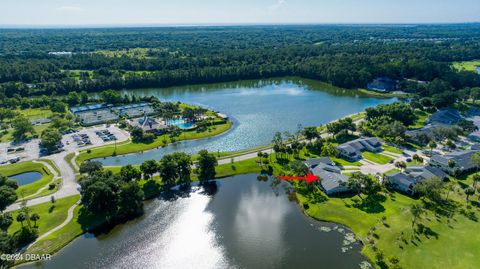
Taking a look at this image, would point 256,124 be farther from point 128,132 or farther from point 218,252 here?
point 218,252

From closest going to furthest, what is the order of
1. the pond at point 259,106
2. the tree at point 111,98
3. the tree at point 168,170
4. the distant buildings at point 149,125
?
the tree at point 168,170, the pond at point 259,106, the distant buildings at point 149,125, the tree at point 111,98

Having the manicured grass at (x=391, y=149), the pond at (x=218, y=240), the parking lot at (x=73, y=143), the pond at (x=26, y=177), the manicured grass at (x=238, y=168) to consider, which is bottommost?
the pond at (x=218, y=240)

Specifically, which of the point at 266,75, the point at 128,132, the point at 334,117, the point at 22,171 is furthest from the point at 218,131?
the point at 266,75

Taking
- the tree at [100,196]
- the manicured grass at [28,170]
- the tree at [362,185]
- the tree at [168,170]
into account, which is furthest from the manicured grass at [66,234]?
the tree at [362,185]

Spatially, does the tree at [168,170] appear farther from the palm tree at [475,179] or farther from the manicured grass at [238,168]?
the palm tree at [475,179]

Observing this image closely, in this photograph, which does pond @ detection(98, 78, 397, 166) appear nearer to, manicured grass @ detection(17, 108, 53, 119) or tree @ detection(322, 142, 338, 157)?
tree @ detection(322, 142, 338, 157)

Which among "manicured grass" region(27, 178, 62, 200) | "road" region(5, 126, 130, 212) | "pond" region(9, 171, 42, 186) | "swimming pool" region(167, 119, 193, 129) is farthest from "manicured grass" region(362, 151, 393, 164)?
"pond" region(9, 171, 42, 186)

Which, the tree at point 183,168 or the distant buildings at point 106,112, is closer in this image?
the tree at point 183,168

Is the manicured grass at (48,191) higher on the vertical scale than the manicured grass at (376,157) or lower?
lower
